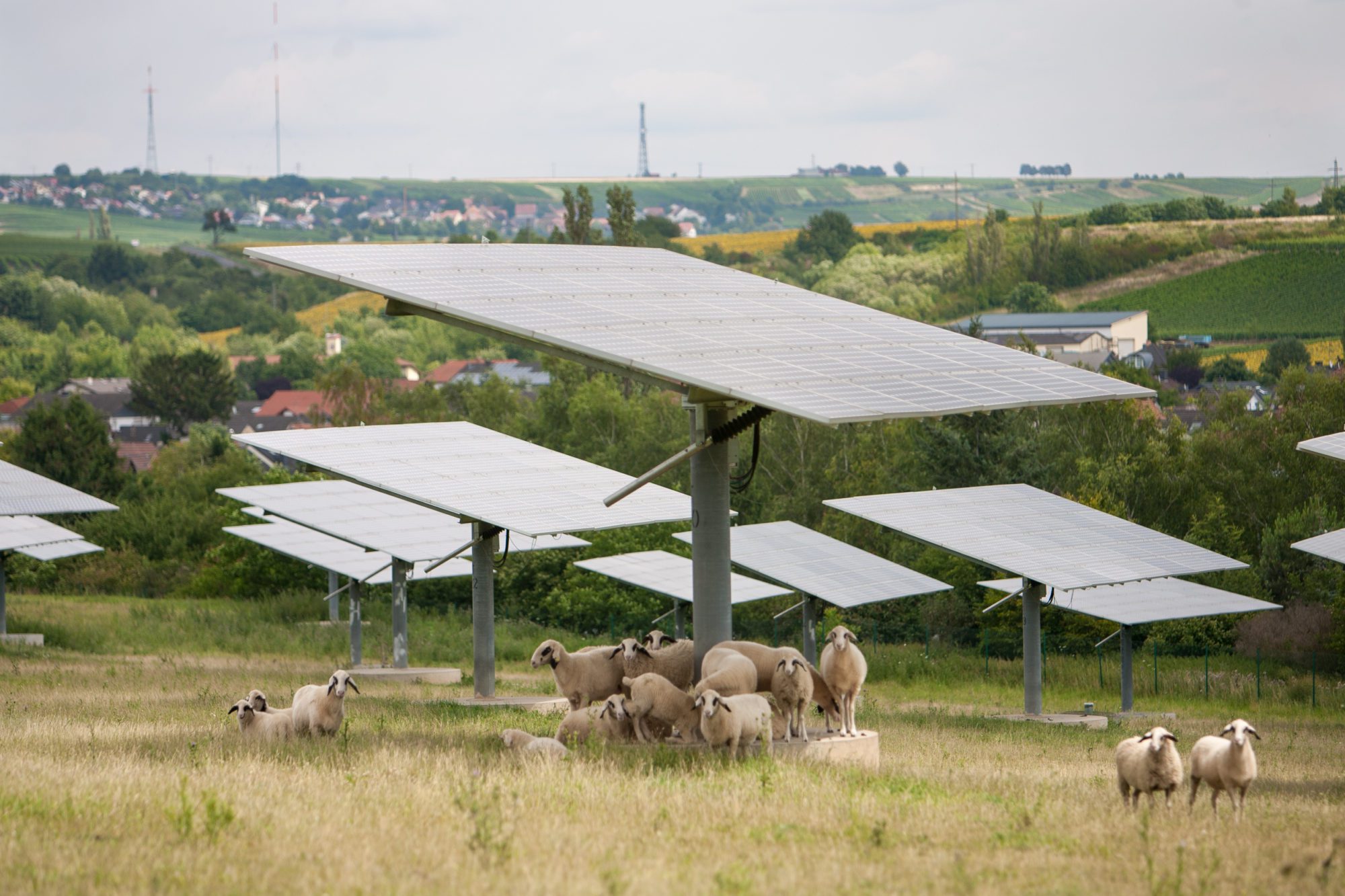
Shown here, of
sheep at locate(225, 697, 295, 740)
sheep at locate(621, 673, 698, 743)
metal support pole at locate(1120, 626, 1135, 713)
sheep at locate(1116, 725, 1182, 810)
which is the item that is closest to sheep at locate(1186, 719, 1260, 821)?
sheep at locate(1116, 725, 1182, 810)

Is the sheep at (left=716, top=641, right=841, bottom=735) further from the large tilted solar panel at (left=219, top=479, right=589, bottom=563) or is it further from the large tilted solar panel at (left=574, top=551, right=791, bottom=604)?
the large tilted solar panel at (left=574, top=551, right=791, bottom=604)

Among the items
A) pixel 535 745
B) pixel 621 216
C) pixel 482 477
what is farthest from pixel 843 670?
pixel 621 216

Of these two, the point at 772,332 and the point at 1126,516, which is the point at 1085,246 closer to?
the point at 1126,516

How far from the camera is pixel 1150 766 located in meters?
15.8

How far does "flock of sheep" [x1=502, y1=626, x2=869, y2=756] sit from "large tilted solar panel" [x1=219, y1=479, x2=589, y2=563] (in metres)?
13.7

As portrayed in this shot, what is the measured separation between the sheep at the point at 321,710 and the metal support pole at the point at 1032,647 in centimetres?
1512

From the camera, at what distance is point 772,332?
68.0 ft

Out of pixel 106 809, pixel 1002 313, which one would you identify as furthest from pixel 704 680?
pixel 1002 313

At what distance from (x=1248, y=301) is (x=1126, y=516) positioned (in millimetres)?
67438

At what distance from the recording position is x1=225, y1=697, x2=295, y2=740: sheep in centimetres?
1992

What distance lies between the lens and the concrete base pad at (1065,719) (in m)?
30.1

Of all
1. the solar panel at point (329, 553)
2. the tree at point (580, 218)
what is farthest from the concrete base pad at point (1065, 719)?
the tree at point (580, 218)

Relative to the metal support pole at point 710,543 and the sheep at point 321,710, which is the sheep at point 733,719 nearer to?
the metal support pole at point 710,543

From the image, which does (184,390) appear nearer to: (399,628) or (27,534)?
(27,534)
